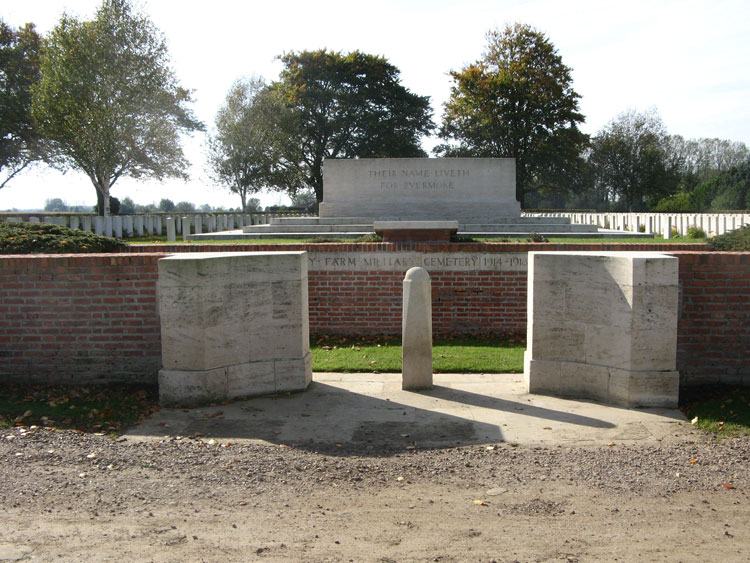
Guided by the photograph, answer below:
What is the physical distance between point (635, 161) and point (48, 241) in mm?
43443

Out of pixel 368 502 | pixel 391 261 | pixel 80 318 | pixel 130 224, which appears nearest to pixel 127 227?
pixel 130 224

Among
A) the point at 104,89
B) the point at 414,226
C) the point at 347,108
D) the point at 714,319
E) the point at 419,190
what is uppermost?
the point at 347,108

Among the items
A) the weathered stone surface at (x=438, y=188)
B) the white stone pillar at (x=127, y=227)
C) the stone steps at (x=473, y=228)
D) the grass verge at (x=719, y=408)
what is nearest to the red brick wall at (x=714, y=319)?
the grass verge at (x=719, y=408)

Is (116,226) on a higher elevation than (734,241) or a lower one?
higher

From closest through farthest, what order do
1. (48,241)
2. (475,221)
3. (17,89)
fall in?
(48,241)
(475,221)
(17,89)

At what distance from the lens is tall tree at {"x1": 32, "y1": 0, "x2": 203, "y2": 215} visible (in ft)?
83.6

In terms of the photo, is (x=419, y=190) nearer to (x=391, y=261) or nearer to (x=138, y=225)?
(x=391, y=261)

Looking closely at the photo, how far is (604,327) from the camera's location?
562 centimetres

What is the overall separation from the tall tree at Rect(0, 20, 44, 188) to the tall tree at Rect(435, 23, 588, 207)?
24.4 meters

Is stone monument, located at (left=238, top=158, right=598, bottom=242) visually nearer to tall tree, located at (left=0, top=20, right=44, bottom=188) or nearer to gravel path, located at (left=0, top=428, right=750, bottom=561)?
gravel path, located at (left=0, top=428, right=750, bottom=561)

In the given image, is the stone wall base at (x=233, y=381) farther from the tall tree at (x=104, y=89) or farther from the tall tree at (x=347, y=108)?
the tall tree at (x=347, y=108)

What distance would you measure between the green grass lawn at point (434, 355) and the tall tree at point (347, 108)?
107 ft

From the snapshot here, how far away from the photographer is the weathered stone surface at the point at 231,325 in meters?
5.54

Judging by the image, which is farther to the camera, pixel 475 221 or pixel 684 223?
pixel 684 223
